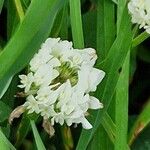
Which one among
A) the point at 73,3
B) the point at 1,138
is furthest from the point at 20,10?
the point at 1,138

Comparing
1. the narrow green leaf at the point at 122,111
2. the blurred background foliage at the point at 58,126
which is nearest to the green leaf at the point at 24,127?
the blurred background foliage at the point at 58,126

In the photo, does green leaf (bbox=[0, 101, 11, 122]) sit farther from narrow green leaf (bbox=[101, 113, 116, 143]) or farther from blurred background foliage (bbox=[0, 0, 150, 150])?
narrow green leaf (bbox=[101, 113, 116, 143])

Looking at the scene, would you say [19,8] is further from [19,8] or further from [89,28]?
[89,28]

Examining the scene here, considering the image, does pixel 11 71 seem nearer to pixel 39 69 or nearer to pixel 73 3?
pixel 39 69

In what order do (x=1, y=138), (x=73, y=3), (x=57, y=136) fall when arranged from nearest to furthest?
(x=1, y=138) < (x=73, y=3) < (x=57, y=136)

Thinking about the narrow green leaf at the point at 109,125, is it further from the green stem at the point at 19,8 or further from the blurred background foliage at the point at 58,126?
the green stem at the point at 19,8

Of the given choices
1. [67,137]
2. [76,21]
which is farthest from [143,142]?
[76,21]

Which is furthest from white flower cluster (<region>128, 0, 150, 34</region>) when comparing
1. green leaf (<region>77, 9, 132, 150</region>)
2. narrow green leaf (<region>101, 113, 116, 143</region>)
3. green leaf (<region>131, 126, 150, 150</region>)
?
green leaf (<region>131, 126, 150, 150</region>)
